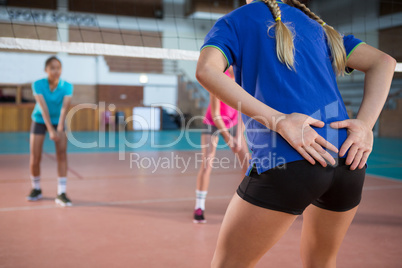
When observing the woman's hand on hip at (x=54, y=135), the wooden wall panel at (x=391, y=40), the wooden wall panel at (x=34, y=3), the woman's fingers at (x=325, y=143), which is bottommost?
the woman's hand on hip at (x=54, y=135)

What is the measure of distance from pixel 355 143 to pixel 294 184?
222 millimetres

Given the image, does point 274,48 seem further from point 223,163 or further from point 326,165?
point 223,163

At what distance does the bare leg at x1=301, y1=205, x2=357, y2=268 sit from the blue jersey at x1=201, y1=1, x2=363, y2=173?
0.80 ft

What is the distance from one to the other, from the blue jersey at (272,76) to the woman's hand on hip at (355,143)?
2 cm

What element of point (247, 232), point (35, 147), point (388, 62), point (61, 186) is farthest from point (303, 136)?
point (35, 147)

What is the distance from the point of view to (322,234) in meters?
1.22

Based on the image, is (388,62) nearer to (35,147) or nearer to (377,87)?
(377,87)

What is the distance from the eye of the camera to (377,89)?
3.86 ft

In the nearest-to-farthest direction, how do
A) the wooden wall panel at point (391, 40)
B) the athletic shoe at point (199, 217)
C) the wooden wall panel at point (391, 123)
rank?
the athletic shoe at point (199, 217) < the wooden wall panel at point (391, 123) < the wooden wall panel at point (391, 40)

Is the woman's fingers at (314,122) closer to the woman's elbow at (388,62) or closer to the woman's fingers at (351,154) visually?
the woman's fingers at (351,154)

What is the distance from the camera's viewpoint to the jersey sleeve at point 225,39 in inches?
41.4

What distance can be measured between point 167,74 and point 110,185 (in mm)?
13740

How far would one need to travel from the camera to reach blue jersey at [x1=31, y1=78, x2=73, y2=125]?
4.21 meters

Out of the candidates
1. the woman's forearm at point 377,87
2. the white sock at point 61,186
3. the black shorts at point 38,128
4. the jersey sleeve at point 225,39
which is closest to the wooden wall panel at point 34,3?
the black shorts at point 38,128
